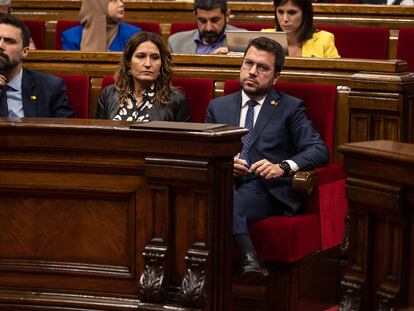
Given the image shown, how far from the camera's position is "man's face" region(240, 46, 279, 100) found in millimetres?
2334

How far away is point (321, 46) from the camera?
2904 millimetres

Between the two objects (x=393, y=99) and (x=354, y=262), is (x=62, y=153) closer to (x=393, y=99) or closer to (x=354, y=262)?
(x=354, y=262)

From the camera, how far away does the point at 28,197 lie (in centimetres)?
196

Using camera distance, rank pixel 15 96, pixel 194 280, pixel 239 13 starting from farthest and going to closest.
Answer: pixel 239 13 → pixel 15 96 → pixel 194 280

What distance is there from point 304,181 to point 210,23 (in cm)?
103

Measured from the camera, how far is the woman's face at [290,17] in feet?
9.64

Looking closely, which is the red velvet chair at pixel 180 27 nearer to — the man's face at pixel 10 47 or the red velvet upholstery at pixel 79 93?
the red velvet upholstery at pixel 79 93

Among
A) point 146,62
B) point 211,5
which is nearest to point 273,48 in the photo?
point 146,62

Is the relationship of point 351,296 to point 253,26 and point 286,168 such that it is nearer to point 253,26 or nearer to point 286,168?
point 286,168

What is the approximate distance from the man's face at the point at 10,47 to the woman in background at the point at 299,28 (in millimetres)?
816

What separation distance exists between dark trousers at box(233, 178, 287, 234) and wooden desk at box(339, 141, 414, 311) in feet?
1.69

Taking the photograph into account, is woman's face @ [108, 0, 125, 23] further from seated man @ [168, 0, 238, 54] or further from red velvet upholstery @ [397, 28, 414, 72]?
red velvet upholstery @ [397, 28, 414, 72]

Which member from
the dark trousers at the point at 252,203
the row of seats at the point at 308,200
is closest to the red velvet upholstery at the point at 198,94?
the row of seats at the point at 308,200

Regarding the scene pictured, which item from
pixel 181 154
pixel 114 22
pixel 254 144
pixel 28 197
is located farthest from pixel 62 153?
pixel 114 22
